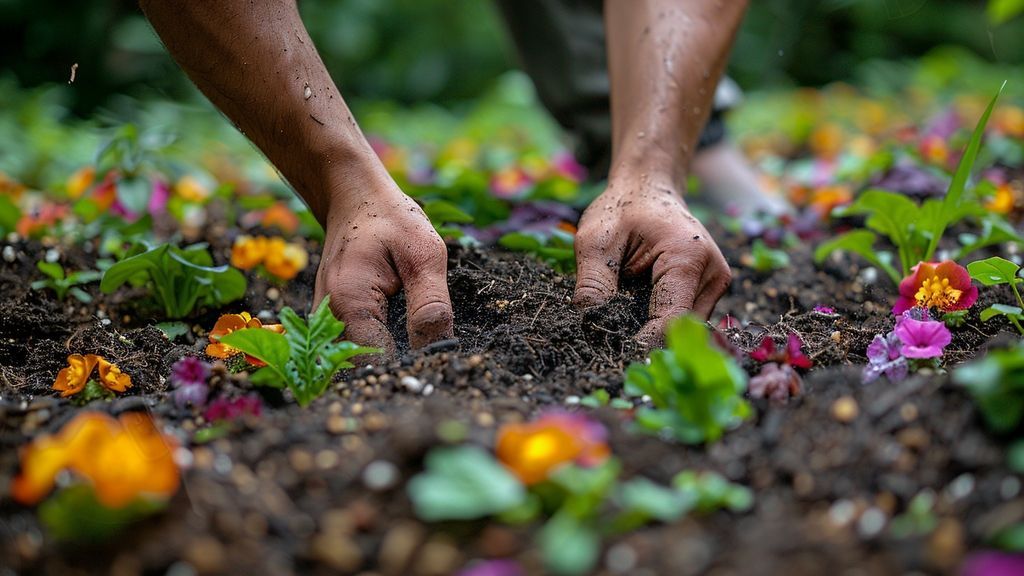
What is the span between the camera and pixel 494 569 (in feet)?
3.01

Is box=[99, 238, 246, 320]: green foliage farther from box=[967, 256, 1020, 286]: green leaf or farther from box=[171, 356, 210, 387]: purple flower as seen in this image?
box=[967, 256, 1020, 286]: green leaf

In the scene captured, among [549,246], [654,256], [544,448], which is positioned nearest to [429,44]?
[549,246]

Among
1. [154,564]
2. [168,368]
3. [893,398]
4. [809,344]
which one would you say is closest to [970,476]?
[893,398]

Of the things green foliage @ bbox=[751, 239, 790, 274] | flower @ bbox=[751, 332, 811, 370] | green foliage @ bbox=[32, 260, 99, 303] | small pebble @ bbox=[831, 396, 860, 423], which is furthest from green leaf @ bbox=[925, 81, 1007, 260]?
green foliage @ bbox=[32, 260, 99, 303]

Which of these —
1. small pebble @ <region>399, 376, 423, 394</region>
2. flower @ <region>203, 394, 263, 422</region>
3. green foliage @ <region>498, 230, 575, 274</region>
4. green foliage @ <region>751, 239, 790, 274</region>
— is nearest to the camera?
flower @ <region>203, 394, 263, 422</region>

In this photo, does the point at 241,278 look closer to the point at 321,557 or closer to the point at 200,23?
the point at 200,23

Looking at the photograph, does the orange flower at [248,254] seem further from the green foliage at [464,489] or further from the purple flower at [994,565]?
the purple flower at [994,565]

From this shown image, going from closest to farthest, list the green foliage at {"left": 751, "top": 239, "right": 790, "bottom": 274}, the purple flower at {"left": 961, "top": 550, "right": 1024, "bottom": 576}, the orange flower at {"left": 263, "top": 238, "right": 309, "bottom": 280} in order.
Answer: the purple flower at {"left": 961, "top": 550, "right": 1024, "bottom": 576}, the orange flower at {"left": 263, "top": 238, "right": 309, "bottom": 280}, the green foliage at {"left": 751, "top": 239, "right": 790, "bottom": 274}

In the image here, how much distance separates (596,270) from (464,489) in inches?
33.8

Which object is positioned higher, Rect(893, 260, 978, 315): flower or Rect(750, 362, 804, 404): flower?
Rect(893, 260, 978, 315): flower

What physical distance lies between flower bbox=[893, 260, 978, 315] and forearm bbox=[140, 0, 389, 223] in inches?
41.7

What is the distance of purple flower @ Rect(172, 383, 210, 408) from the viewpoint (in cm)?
138

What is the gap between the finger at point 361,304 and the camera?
1.57 m

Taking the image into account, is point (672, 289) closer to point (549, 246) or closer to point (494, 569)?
point (549, 246)
